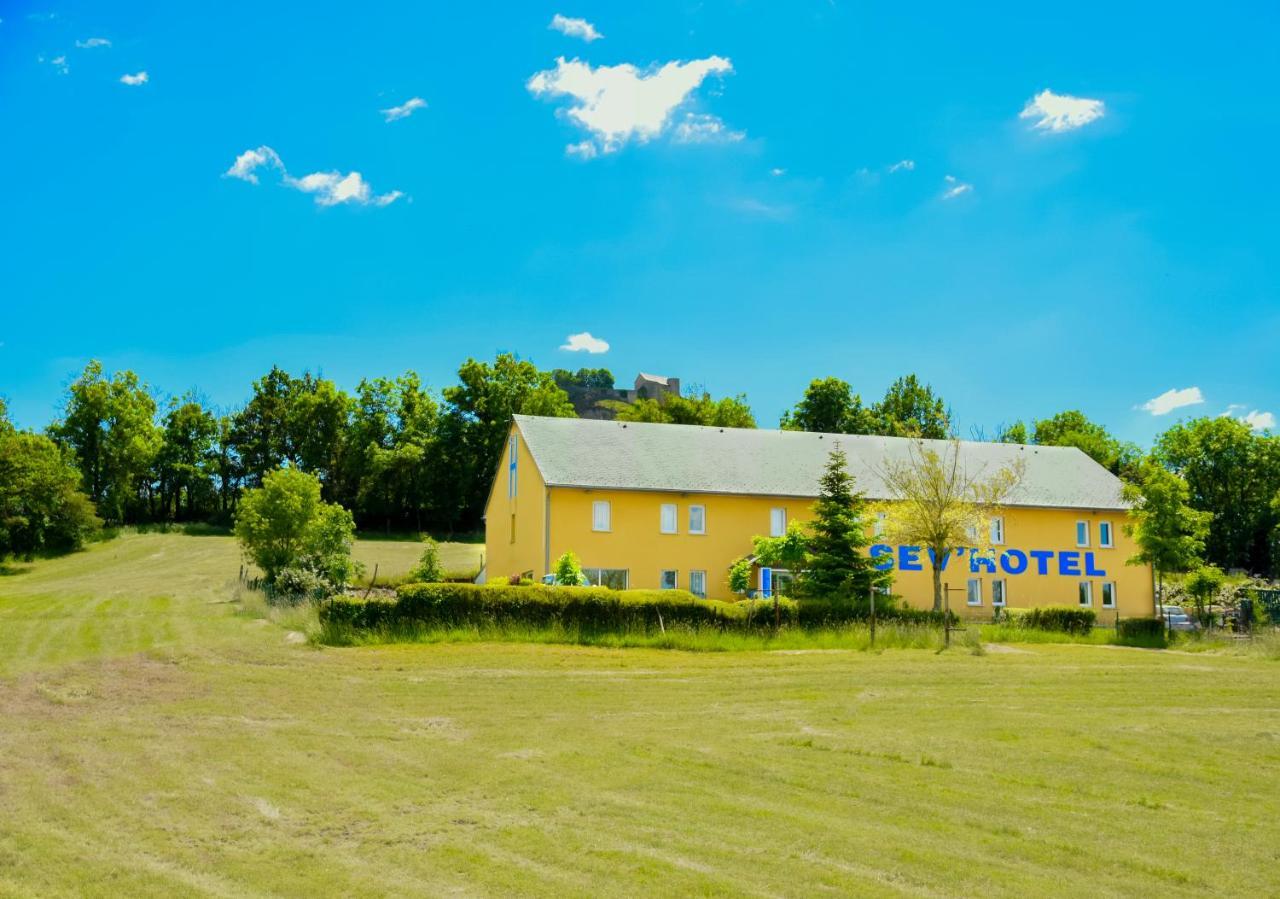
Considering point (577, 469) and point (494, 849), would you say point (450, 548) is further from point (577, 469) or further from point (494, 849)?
point (494, 849)

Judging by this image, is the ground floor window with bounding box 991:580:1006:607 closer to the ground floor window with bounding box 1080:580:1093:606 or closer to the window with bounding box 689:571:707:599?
the ground floor window with bounding box 1080:580:1093:606

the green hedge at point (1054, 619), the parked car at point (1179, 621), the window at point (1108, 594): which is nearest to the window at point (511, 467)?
the green hedge at point (1054, 619)

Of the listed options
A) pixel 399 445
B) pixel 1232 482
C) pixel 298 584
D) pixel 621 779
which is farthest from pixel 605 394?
pixel 621 779

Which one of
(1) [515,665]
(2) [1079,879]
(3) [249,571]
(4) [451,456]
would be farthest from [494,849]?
(4) [451,456]

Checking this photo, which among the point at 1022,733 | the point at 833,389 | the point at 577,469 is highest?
the point at 833,389

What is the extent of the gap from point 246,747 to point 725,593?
89.7ft

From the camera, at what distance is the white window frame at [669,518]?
37.0 m

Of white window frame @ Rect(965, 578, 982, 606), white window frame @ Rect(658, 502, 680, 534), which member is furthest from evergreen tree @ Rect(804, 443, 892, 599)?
white window frame @ Rect(965, 578, 982, 606)

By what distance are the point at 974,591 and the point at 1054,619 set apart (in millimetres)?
10872

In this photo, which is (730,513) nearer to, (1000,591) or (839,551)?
(839,551)

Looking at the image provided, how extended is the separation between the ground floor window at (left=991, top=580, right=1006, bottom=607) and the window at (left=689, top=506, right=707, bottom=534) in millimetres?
11911

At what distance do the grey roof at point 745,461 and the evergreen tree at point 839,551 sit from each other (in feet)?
19.9

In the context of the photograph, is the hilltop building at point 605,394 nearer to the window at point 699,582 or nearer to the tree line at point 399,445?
the tree line at point 399,445

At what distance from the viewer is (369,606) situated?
917 inches
